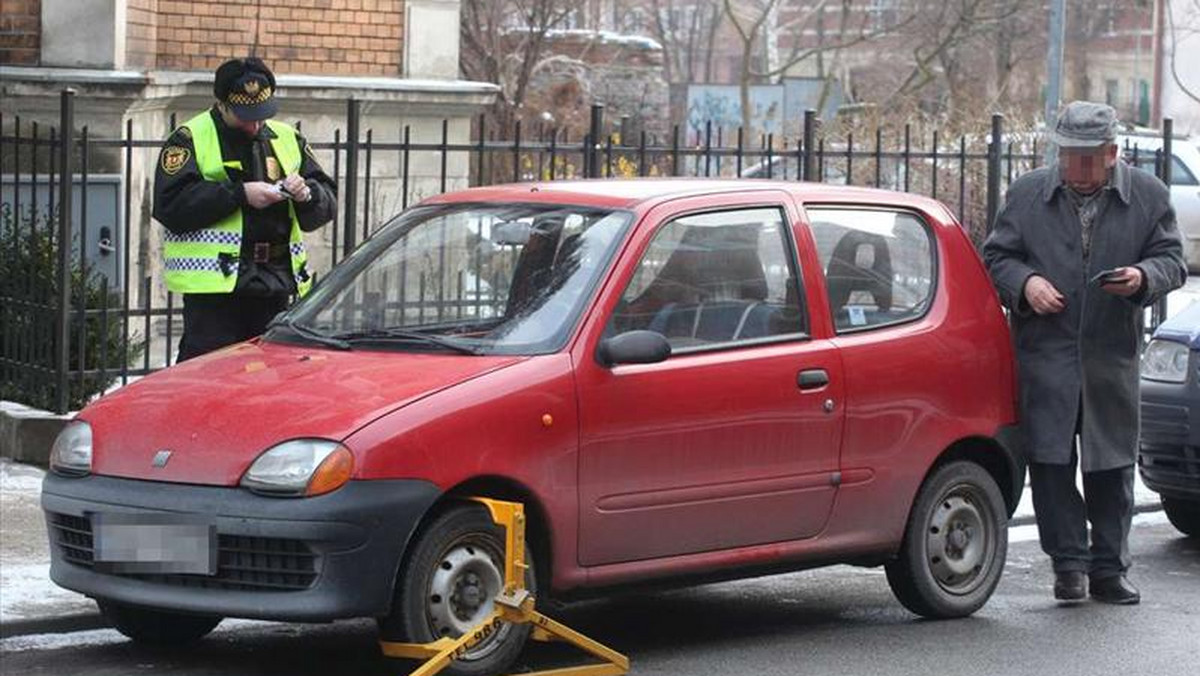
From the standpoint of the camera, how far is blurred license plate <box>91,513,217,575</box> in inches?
259

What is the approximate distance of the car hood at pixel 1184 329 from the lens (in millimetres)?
9727

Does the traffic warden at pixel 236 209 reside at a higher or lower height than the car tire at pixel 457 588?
higher

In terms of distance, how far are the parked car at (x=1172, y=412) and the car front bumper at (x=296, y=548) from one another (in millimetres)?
4127

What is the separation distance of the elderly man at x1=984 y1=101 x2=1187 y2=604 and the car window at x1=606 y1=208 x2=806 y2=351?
46.2 inches

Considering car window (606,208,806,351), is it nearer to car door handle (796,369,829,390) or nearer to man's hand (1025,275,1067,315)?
car door handle (796,369,829,390)

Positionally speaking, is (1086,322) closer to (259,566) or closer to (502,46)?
(259,566)

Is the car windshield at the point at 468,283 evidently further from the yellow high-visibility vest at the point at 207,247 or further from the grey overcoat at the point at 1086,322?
the grey overcoat at the point at 1086,322

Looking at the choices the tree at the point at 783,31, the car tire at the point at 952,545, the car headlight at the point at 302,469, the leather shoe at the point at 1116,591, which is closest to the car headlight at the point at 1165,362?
the leather shoe at the point at 1116,591

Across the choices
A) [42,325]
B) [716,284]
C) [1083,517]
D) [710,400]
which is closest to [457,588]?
[710,400]

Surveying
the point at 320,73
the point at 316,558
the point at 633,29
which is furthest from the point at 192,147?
the point at 633,29

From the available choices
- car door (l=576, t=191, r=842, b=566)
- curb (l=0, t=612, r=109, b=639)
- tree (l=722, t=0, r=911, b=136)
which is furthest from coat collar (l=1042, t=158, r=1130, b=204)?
tree (l=722, t=0, r=911, b=136)

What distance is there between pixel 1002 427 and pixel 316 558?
2931mm

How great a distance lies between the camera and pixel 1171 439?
964 centimetres

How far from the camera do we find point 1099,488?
28.6ft
